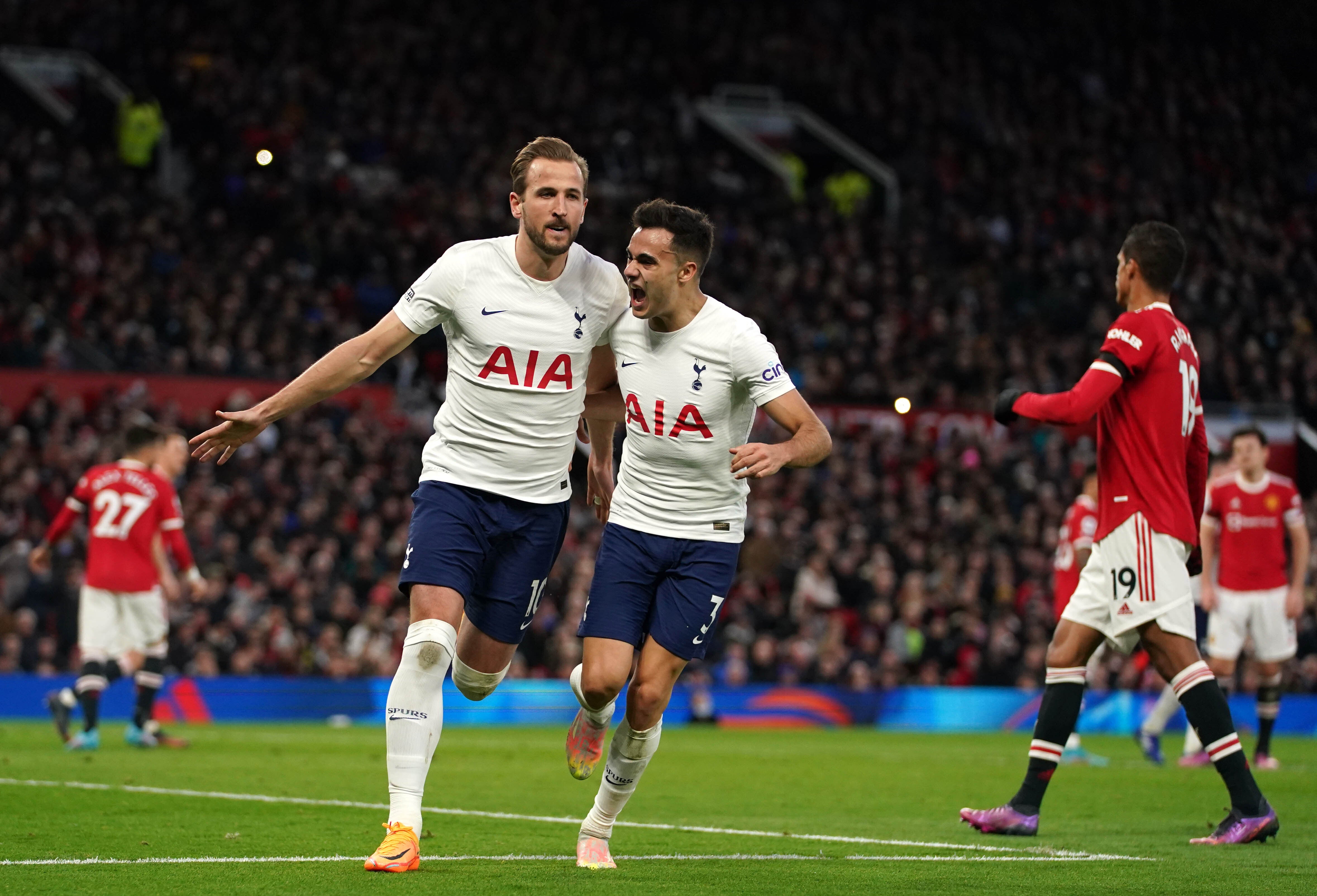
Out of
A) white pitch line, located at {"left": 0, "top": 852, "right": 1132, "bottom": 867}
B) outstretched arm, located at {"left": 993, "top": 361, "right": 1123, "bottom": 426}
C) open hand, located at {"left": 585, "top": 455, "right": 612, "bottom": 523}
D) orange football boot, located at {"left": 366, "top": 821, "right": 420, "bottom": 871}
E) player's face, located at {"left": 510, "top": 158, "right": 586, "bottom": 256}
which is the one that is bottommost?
white pitch line, located at {"left": 0, "top": 852, "right": 1132, "bottom": 867}

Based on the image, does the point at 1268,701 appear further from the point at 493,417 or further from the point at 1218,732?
the point at 493,417

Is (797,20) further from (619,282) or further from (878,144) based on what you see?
(619,282)

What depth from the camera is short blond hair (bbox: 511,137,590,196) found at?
699 centimetres

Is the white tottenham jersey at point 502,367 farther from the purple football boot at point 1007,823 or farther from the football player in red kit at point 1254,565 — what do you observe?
the football player in red kit at point 1254,565

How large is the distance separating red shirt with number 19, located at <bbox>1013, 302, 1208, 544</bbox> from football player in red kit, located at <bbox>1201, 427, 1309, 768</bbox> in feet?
19.8

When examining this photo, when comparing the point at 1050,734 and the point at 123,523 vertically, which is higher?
the point at 1050,734

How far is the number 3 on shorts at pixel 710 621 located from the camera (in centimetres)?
712

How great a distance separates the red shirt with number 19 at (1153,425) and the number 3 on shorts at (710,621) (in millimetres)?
2123

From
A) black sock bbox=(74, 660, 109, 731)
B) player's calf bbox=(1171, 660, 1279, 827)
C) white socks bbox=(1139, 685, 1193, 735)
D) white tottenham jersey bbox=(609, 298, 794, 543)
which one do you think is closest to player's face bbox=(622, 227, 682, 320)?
white tottenham jersey bbox=(609, 298, 794, 543)

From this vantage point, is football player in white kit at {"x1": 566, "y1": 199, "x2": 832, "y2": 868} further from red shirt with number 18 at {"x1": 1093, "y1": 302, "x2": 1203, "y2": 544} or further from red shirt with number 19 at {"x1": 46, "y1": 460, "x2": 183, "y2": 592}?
red shirt with number 19 at {"x1": 46, "y1": 460, "x2": 183, "y2": 592}

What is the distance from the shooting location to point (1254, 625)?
47.5 feet

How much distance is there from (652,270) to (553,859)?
238 cm

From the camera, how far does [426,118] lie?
2856 cm

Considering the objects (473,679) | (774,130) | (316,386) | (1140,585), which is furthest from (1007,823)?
(774,130)
